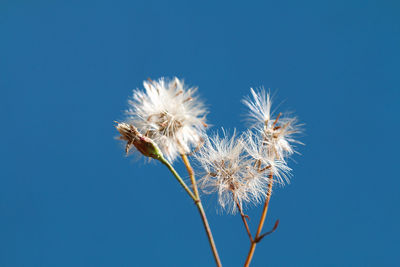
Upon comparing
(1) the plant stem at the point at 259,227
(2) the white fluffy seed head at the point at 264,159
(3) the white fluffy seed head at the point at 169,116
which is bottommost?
(1) the plant stem at the point at 259,227

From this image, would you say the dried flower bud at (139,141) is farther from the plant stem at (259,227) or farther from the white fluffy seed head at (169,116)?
the plant stem at (259,227)

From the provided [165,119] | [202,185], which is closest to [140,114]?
[165,119]

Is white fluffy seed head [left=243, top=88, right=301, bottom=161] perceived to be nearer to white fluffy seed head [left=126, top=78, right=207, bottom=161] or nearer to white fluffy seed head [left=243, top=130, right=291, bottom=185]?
white fluffy seed head [left=243, top=130, right=291, bottom=185]

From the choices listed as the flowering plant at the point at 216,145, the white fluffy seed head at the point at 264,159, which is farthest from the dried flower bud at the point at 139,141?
the white fluffy seed head at the point at 264,159

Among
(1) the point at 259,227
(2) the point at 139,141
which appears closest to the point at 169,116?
(2) the point at 139,141

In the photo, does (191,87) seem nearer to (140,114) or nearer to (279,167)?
(140,114)

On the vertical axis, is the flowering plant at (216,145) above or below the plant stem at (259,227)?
above

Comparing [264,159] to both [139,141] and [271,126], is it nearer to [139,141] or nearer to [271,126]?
[271,126]
